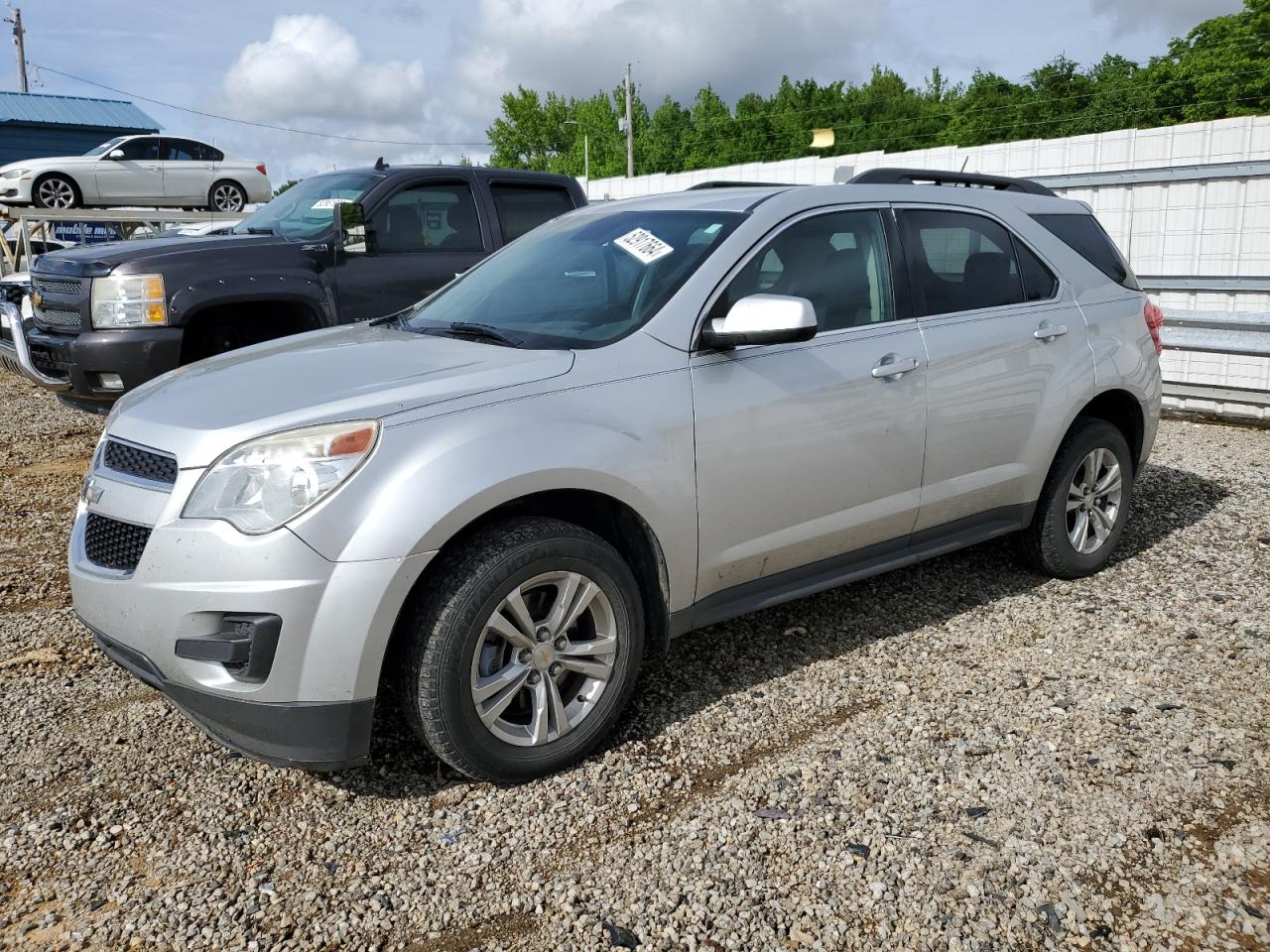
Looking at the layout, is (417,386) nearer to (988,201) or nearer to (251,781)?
(251,781)

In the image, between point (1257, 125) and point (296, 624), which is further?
point (1257, 125)

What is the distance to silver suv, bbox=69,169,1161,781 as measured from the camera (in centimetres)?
280

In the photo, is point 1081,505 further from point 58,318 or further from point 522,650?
point 58,318

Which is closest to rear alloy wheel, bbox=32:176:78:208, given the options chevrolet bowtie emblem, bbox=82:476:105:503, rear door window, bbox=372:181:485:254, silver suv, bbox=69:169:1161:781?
rear door window, bbox=372:181:485:254

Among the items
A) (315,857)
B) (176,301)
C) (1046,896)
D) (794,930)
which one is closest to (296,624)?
(315,857)

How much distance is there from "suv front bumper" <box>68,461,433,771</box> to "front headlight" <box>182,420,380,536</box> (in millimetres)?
46

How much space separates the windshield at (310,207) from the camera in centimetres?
720

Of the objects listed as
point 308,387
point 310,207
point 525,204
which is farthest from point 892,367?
point 310,207

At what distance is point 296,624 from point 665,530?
1191 millimetres

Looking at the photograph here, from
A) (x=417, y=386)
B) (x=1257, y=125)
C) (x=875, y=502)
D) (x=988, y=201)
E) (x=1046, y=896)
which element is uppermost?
(x=1257, y=125)

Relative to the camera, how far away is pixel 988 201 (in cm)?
471

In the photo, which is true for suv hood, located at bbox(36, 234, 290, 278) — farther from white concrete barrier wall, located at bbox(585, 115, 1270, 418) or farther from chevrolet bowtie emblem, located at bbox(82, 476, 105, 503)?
white concrete barrier wall, located at bbox(585, 115, 1270, 418)

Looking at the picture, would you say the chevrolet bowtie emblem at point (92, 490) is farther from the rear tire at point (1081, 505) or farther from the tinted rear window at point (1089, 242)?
the tinted rear window at point (1089, 242)

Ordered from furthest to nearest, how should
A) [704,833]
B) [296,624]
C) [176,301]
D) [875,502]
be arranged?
[176,301] < [875,502] < [704,833] < [296,624]
